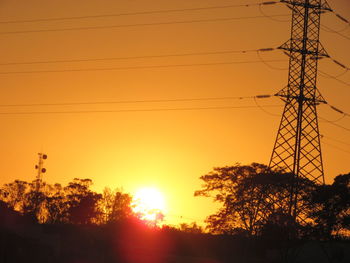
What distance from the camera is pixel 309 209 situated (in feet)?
212

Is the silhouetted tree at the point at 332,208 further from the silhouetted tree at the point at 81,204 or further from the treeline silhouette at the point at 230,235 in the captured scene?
the silhouetted tree at the point at 81,204

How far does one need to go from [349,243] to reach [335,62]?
15404 mm

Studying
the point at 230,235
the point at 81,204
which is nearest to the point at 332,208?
the point at 230,235

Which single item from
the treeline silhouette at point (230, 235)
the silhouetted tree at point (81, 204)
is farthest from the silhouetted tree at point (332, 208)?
the silhouetted tree at point (81, 204)

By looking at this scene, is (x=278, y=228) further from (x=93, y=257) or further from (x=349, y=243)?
(x=93, y=257)

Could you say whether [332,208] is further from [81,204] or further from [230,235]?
[81,204]

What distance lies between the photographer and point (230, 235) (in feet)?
230

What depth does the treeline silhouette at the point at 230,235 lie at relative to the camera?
5725 centimetres

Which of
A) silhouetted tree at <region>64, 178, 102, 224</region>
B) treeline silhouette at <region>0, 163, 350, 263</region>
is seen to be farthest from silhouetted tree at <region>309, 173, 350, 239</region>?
silhouetted tree at <region>64, 178, 102, 224</region>

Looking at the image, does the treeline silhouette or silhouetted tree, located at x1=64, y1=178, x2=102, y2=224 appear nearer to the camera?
the treeline silhouette

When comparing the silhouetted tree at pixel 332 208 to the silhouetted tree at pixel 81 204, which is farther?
the silhouetted tree at pixel 81 204

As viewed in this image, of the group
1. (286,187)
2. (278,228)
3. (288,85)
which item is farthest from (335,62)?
(286,187)

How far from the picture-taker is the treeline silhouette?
57.2 m

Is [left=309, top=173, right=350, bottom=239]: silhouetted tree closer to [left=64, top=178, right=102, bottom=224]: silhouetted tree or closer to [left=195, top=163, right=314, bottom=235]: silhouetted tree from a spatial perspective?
[left=195, top=163, right=314, bottom=235]: silhouetted tree
